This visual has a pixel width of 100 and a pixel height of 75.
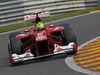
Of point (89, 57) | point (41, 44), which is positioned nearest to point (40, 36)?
point (41, 44)

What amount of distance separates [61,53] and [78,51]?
797mm

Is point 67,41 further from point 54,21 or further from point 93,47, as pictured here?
point 54,21

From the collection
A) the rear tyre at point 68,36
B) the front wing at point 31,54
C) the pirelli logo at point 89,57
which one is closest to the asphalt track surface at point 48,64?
the front wing at point 31,54

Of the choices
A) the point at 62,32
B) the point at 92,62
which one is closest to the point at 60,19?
the point at 62,32

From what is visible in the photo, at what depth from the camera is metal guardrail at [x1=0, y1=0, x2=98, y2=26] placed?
20.5m

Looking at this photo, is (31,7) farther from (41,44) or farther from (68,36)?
(41,44)

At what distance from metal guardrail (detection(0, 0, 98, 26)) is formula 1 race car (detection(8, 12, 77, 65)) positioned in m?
10.0

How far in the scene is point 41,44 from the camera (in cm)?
990

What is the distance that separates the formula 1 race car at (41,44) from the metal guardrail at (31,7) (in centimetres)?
1002

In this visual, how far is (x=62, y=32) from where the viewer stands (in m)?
10.5

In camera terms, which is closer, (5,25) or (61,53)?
(61,53)

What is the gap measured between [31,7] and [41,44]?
11.2 metres

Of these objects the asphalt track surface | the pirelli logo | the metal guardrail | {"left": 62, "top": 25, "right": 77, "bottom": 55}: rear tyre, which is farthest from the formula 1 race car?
the metal guardrail

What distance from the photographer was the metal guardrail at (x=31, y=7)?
20.5 metres
